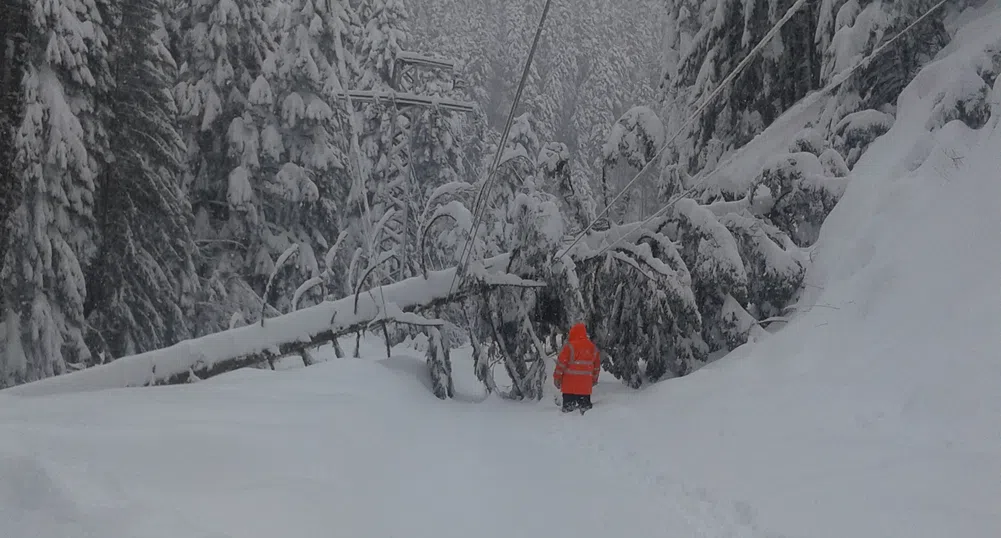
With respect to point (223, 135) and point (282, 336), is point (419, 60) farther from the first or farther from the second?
point (223, 135)

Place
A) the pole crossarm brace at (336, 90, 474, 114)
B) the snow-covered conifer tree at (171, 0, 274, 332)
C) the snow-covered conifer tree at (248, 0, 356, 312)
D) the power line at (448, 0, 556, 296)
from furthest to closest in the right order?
the snow-covered conifer tree at (248, 0, 356, 312), the snow-covered conifer tree at (171, 0, 274, 332), the pole crossarm brace at (336, 90, 474, 114), the power line at (448, 0, 556, 296)

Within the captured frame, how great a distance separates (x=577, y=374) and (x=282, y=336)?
162 inches

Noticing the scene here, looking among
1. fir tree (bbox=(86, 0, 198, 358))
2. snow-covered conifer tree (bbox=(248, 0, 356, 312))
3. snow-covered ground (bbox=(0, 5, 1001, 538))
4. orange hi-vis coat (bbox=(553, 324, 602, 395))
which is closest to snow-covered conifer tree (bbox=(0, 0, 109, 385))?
fir tree (bbox=(86, 0, 198, 358))

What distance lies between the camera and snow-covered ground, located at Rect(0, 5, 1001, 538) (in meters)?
3.64

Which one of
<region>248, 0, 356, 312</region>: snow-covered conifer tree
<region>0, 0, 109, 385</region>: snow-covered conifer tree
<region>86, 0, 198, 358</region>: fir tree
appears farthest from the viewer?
<region>248, 0, 356, 312</region>: snow-covered conifer tree

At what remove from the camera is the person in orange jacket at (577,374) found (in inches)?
387

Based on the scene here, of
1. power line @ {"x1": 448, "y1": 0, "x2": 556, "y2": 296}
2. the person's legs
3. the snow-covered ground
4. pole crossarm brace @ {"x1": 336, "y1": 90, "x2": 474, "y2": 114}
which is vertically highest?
pole crossarm brace @ {"x1": 336, "y1": 90, "x2": 474, "y2": 114}

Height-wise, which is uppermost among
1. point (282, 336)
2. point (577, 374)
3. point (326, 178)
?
point (326, 178)

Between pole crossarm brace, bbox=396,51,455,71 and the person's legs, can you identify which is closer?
the person's legs

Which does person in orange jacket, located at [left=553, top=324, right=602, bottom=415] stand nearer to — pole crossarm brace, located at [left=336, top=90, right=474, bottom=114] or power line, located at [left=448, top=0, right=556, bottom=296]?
power line, located at [left=448, top=0, right=556, bottom=296]

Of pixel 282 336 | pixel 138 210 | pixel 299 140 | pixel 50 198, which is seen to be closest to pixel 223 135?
pixel 299 140

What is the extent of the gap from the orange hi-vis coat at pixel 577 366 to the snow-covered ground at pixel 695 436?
0.55 m

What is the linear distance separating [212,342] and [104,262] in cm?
636

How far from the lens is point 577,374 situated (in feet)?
32.2
